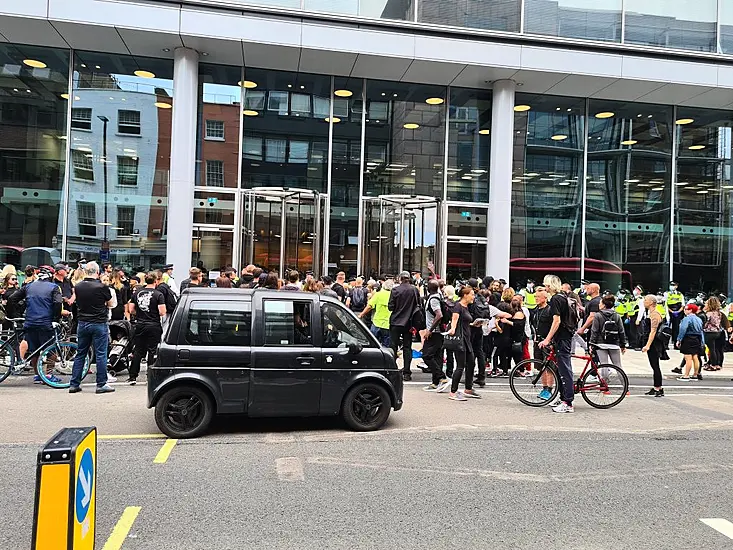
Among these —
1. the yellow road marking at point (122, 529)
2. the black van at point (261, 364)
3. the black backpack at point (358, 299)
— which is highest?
the black backpack at point (358, 299)

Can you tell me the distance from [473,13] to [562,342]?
1225cm

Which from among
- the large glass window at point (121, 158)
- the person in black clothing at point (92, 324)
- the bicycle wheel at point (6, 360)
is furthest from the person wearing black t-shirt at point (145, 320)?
the large glass window at point (121, 158)

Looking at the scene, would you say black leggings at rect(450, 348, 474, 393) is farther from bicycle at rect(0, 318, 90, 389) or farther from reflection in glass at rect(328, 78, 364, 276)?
reflection in glass at rect(328, 78, 364, 276)

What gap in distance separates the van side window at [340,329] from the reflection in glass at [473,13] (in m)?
12.7

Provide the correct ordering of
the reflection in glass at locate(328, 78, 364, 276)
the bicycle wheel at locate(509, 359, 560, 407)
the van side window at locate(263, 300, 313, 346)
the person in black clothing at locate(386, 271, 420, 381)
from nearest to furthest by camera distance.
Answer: the van side window at locate(263, 300, 313, 346)
the bicycle wheel at locate(509, 359, 560, 407)
the person in black clothing at locate(386, 271, 420, 381)
the reflection in glass at locate(328, 78, 364, 276)

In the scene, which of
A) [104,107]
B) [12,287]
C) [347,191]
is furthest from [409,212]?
[12,287]

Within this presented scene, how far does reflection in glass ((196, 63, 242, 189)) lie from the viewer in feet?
57.1

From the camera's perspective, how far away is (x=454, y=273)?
60.1ft

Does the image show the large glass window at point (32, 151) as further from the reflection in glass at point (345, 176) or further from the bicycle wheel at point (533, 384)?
the bicycle wheel at point (533, 384)

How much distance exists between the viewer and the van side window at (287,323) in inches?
263

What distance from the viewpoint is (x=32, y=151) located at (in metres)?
16.8

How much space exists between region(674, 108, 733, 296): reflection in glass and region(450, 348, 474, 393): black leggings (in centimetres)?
1393

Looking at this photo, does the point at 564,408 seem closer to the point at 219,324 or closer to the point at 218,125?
the point at 219,324

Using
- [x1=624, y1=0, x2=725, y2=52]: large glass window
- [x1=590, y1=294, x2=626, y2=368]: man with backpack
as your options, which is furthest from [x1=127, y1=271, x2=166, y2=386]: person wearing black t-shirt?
[x1=624, y1=0, x2=725, y2=52]: large glass window
